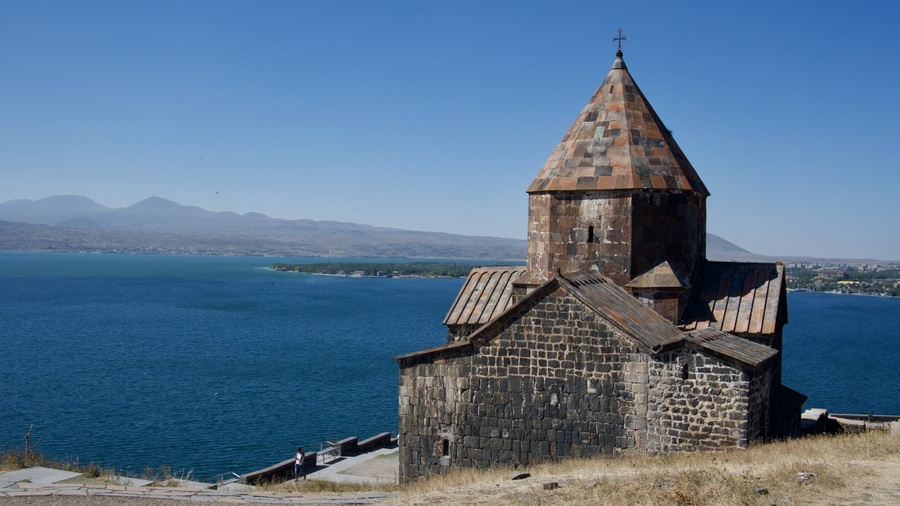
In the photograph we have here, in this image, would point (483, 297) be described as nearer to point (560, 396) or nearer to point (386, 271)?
point (560, 396)

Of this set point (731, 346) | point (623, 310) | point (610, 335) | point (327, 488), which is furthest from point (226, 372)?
point (731, 346)

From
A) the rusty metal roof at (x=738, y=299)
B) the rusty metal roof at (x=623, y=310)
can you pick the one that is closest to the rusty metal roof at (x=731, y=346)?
the rusty metal roof at (x=623, y=310)

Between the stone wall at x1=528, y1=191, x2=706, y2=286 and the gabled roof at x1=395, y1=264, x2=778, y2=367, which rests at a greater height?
the stone wall at x1=528, y1=191, x2=706, y2=286

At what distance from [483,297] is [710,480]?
5.70m

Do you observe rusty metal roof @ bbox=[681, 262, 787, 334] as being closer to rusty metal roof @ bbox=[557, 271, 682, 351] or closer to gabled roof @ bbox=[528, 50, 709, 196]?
rusty metal roof @ bbox=[557, 271, 682, 351]

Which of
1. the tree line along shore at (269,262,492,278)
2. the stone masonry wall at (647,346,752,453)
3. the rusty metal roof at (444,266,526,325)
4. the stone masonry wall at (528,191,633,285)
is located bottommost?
the tree line along shore at (269,262,492,278)

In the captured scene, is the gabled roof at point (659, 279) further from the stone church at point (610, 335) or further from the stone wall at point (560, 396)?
the stone wall at point (560, 396)

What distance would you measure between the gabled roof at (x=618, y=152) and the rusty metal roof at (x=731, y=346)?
228 cm

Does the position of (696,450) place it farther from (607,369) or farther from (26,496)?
(26,496)

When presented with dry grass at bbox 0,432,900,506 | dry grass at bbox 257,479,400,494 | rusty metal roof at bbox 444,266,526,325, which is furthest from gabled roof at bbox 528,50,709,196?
dry grass at bbox 257,479,400,494

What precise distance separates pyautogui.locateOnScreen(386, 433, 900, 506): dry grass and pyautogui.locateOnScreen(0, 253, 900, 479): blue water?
11.0 meters

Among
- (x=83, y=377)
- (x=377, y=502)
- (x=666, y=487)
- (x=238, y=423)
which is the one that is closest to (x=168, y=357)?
(x=83, y=377)

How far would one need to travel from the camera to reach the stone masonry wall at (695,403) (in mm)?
9328

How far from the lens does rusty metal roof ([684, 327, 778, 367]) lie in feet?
30.5
